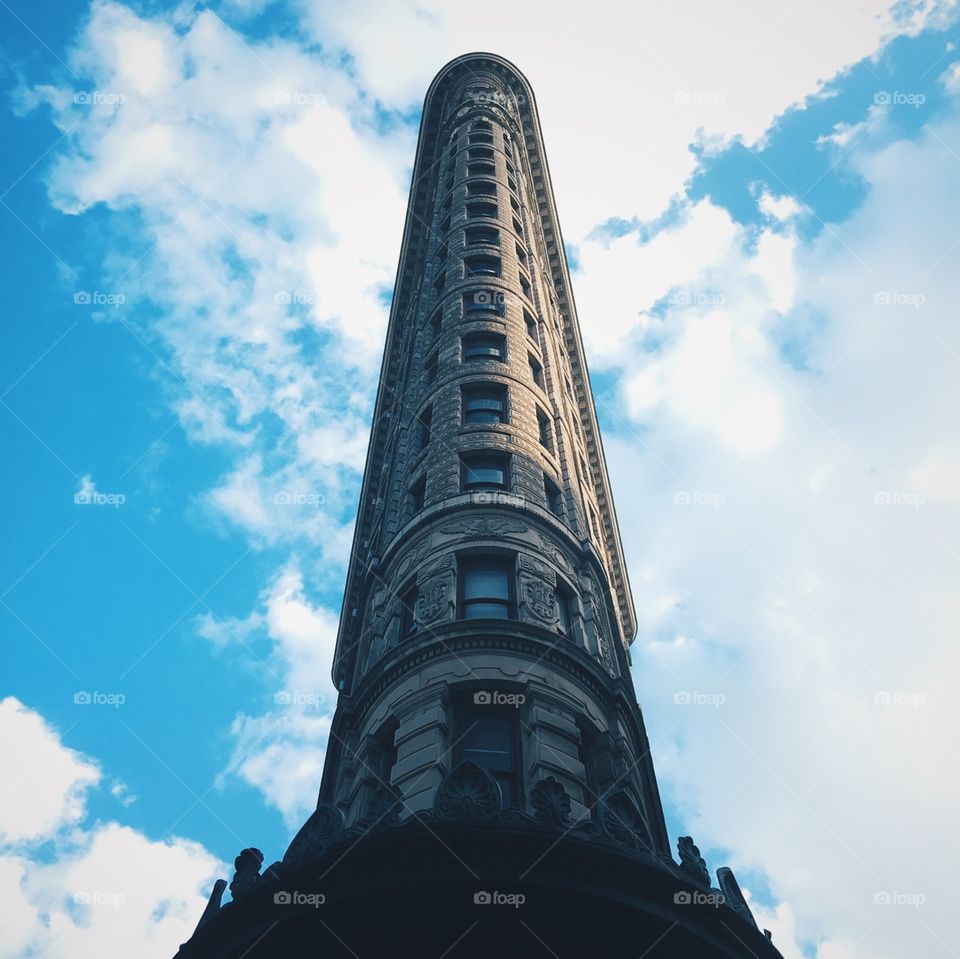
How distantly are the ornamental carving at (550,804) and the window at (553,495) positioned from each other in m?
12.0

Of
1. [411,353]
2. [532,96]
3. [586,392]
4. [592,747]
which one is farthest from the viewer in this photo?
[532,96]

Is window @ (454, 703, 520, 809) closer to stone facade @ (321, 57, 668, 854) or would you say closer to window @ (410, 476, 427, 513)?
stone facade @ (321, 57, 668, 854)

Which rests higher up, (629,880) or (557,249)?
(557,249)

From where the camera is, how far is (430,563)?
23.4m

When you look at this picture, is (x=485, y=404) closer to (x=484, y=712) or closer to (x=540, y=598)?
(x=540, y=598)

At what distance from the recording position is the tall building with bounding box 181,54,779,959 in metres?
13.5

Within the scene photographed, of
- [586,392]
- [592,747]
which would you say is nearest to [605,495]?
[586,392]

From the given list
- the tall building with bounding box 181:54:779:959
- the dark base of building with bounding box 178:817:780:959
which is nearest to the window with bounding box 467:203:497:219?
the tall building with bounding box 181:54:779:959

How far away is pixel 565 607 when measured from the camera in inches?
922

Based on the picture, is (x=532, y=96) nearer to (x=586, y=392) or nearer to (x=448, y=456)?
(x=586, y=392)

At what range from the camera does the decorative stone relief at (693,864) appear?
48.4 feet

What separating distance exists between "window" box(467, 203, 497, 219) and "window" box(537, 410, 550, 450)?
51.4 feet

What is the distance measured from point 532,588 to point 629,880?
9096mm

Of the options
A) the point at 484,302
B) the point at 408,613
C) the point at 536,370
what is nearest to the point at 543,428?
the point at 536,370
